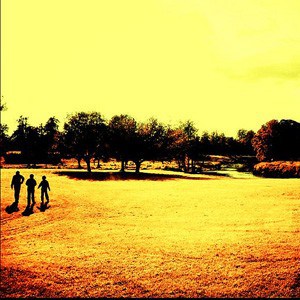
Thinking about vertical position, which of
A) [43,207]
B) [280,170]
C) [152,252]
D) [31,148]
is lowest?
[152,252]

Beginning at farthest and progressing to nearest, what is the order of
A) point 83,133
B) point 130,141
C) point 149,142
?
1. point 149,142
2. point 130,141
3. point 83,133

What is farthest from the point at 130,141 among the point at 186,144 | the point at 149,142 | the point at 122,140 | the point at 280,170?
the point at 280,170

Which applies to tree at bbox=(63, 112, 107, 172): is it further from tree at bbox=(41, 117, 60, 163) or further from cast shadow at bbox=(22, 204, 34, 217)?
cast shadow at bbox=(22, 204, 34, 217)

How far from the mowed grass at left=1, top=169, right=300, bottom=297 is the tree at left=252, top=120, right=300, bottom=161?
4048 centimetres

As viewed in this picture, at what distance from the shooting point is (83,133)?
50219 millimetres

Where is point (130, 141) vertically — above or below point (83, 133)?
below

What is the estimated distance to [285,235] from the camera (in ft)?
41.2

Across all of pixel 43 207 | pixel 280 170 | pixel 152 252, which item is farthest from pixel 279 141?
pixel 152 252

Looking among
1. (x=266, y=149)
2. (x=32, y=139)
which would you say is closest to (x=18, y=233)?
(x=266, y=149)

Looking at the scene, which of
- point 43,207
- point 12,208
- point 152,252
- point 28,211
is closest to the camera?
point 152,252

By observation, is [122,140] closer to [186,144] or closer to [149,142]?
[149,142]

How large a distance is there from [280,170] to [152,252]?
44545 millimetres

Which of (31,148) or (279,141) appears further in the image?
(31,148)

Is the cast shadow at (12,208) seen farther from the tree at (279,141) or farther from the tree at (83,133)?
the tree at (279,141)
